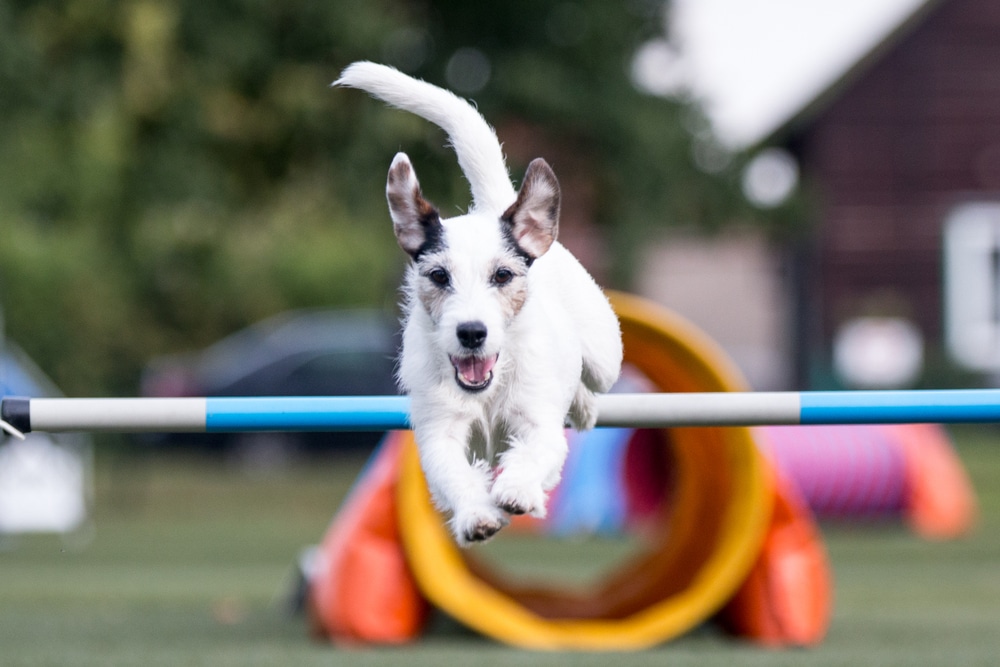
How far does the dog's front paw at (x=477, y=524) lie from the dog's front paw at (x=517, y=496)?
0.03 meters

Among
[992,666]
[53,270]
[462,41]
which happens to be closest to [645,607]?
[992,666]

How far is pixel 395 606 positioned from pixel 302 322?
1495cm

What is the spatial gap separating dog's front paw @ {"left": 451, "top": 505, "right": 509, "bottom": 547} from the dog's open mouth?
239 millimetres

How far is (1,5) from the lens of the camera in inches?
492

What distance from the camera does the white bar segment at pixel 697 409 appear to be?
3742mm

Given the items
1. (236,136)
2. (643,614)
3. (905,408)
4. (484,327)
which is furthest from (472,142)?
(236,136)

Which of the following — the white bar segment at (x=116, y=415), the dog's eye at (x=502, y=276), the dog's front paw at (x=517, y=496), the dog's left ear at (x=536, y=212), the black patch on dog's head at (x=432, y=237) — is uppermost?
the dog's left ear at (x=536, y=212)

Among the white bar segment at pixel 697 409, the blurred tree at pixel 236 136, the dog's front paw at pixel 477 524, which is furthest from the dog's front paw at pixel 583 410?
the blurred tree at pixel 236 136

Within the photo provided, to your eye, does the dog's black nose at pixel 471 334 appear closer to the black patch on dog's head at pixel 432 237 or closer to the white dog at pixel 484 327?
the white dog at pixel 484 327

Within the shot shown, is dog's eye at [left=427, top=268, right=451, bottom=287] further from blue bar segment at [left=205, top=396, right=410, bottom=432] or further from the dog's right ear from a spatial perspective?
blue bar segment at [left=205, top=396, right=410, bottom=432]

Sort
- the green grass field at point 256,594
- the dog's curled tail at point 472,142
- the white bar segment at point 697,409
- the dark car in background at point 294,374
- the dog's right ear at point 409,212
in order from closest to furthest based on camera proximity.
Result: the dog's right ear at point 409,212 < the dog's curled tail at point 472,142 < the white bar segment at point 697,409 < the green grass field at point 256,594 < the dark car in background at point 294,374

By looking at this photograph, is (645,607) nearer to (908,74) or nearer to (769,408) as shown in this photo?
(769,408)

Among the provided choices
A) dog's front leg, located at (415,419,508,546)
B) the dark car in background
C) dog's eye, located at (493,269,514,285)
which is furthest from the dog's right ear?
the dark car in background

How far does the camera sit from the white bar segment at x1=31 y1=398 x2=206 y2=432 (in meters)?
3.78
